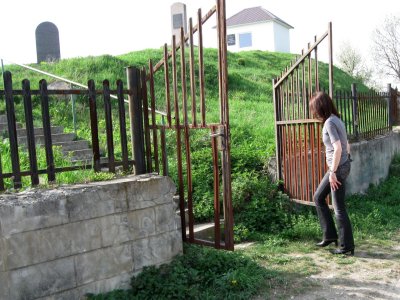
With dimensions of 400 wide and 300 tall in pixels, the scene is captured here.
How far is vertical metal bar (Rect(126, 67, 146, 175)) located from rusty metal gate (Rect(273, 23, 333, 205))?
260 centimetres

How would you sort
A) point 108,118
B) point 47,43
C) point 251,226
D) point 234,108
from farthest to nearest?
point 47,43, point 234,108, point 251,226, point 108,118

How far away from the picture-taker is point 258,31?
47938 mm

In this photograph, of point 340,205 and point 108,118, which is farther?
point 340,205

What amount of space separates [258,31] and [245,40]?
191cm

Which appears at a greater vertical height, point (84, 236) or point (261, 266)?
point (84, 236)

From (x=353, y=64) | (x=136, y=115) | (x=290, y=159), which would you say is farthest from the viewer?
(x=353, y=64)

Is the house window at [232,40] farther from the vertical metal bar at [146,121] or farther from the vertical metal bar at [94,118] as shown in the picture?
the vertical metal bar at [94,118]

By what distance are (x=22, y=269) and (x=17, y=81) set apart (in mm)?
10349

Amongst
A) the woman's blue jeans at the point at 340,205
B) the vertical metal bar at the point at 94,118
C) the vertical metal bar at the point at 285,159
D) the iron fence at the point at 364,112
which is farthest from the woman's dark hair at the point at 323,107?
the iron fence at the point at 364,112

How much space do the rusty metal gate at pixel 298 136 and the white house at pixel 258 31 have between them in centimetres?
4060

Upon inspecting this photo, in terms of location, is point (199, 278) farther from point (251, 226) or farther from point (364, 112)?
point (364, 112)

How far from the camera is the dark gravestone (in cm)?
1752

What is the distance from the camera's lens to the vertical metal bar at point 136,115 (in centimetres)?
471

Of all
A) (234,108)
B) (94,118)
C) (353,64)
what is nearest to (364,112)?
(234,108)
